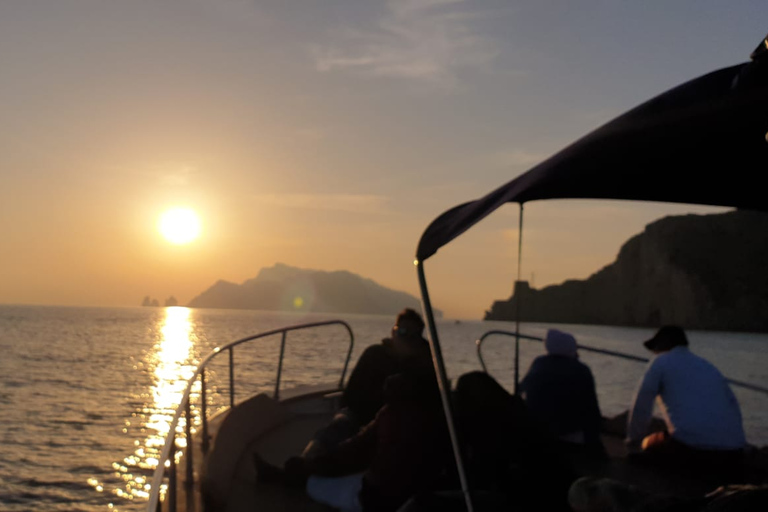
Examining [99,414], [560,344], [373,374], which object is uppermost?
[560,344]

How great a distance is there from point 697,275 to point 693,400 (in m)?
119

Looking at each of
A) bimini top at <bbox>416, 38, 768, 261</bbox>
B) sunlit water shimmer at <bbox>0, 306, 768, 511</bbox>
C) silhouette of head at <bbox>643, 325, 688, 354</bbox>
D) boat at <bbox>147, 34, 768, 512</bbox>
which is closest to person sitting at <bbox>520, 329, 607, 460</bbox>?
silhouette of head at <bbox>643, 325, 688, 354</bbox>

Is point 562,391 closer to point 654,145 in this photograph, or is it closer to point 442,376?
point 442,376

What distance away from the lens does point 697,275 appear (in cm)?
11400

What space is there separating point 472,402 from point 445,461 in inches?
13.8

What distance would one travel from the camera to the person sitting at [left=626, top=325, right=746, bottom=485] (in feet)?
17.0

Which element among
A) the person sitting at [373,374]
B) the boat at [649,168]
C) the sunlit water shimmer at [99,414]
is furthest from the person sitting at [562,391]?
the sunlit water shimmer at [99,414]

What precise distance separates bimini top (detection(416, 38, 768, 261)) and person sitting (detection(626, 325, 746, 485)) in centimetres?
243

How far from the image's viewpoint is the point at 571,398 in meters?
5.55

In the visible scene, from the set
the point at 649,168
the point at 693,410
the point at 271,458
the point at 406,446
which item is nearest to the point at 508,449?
the point at 406,446

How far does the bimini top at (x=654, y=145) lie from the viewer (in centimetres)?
268

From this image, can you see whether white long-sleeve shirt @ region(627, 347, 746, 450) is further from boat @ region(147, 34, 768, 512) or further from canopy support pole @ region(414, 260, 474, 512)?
canopy support pole @ region(414, 260, 474, 512)

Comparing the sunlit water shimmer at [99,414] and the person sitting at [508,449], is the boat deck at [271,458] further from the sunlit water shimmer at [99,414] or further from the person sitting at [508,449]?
the sunlit water shimmer at [99,414]

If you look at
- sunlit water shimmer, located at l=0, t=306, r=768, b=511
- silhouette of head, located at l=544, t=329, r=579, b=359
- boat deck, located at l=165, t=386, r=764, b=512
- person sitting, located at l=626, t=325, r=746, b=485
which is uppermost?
silhouette of head, located at l=544, t=329, r=579, b=359
